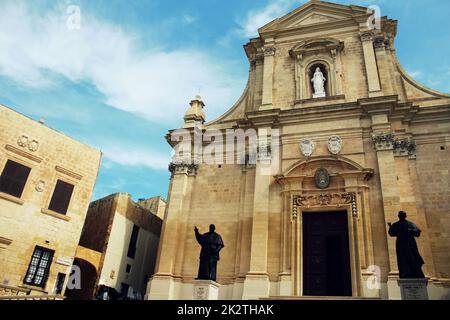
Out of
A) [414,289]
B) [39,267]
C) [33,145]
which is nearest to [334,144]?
[414,289]

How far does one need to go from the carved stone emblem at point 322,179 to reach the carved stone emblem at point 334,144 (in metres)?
1.06

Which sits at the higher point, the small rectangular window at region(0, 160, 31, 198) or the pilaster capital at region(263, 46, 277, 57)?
the pilaster capital at region(263, 46, 277, 57)

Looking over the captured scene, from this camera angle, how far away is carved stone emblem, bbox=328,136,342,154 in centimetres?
1677

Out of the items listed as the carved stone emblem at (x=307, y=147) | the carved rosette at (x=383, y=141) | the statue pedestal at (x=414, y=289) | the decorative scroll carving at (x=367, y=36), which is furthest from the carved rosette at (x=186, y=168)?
the statue pedestal at (x=414, y=289)

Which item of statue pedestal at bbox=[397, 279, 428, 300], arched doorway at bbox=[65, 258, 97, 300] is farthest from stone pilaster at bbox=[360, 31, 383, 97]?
arched doorway at bbox=[65, 258, 97, 300]

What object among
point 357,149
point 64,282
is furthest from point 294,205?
point 64,282

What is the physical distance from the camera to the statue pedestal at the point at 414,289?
10844mm

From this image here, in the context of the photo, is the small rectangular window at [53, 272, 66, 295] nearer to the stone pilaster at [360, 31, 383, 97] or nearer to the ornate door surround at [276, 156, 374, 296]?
the ornate door surround at [276, 156, 374, 296]

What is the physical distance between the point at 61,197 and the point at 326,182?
1221 cm

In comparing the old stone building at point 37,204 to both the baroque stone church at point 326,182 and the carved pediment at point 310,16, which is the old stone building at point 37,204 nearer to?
the baroque stone church at point 326,182

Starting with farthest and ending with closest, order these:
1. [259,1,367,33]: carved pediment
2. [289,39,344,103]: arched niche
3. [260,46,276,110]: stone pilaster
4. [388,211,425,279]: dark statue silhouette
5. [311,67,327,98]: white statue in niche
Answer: [259,1,367,33]: carved pediment < [260,46,276,110]: stone pilaster < [289,39,344,103]: arched niche < [311,67,327,98]: white statue in niche < [388,211,425,279]: dark statue silhouette

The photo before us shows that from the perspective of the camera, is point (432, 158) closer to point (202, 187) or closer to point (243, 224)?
point (243, 224)

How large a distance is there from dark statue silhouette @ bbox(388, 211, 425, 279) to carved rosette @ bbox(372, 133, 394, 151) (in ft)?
16.8

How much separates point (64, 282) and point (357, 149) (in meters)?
14.4
